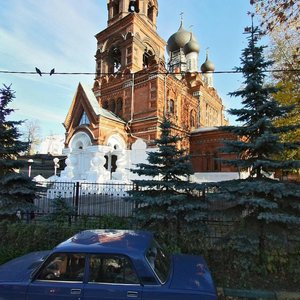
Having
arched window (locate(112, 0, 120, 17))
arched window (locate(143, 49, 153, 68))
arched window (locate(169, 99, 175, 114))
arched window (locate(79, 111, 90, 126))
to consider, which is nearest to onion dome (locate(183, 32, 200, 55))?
arched window (locate(143, 49, 153, 68))

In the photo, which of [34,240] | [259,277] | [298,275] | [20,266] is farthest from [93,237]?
[298,275]

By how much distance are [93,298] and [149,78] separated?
2025 centimetres

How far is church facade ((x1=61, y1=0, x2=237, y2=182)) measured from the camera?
2103cm

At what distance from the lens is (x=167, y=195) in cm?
671

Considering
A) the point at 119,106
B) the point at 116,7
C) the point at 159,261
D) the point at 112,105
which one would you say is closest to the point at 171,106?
the point at 119,106

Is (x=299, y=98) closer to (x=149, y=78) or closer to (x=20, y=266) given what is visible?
(x=20, y=266)

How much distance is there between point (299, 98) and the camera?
35.3 feet

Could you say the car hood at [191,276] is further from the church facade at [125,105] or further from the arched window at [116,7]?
the arched window at [116,7]

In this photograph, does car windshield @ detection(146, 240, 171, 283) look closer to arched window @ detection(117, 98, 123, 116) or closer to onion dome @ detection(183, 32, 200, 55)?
arched window @ detection(117, 98, 123, 116)

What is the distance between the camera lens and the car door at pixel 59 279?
3273mm

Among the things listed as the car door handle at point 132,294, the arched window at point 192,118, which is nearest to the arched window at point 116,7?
the arched window at point 192,118

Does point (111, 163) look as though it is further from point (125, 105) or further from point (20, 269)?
point (20, 269)

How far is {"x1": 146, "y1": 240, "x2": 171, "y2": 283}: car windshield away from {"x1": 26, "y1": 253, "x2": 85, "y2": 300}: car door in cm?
91

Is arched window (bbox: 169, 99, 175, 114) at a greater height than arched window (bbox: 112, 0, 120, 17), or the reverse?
arched window (bbox: 112, 0, 120, 17)
